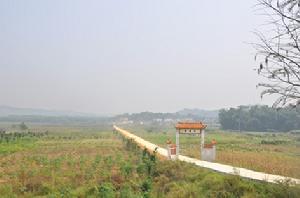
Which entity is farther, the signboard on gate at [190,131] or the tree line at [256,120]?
the tree line at [256,120]

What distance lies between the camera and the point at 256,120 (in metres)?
98.9

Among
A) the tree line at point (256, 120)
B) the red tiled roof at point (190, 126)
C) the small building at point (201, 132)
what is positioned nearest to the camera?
the small building at point (201, 132)

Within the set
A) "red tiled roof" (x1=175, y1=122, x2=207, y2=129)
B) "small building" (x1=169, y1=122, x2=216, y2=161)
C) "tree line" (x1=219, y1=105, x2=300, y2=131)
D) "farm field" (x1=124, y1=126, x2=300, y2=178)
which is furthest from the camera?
"tree line" (x1=219, y1=105, x2=300, y2=131)

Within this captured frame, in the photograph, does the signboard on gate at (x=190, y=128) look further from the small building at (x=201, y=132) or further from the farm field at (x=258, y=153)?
the farm field at (x=258, y=153)

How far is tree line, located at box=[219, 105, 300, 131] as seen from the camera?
90.7 m

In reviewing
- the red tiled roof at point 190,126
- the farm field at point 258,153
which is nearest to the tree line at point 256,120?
the farm field at point 258,153

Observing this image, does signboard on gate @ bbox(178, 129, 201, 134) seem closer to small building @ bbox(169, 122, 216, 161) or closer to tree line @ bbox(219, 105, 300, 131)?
small building @ bbox(169, 122, 216, 161)

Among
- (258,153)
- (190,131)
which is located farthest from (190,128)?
(258,153)

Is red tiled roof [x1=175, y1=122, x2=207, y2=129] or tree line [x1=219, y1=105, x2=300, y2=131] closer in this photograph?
Result: red tiled roof [x1=175, y1=122, x2=207, y2=129]

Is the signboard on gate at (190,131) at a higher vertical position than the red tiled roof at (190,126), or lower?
lower

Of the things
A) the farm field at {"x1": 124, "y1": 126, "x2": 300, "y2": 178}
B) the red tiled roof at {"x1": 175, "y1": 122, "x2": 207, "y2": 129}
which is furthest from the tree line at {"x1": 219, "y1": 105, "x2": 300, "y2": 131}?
the red tiled roof at {"x1": 175, "y1": 122, "x2": 207, "y2": 129}

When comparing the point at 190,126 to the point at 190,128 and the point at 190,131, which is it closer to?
the point at 190,128

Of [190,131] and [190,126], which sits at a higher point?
[190,126]

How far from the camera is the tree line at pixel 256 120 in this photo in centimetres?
9070
